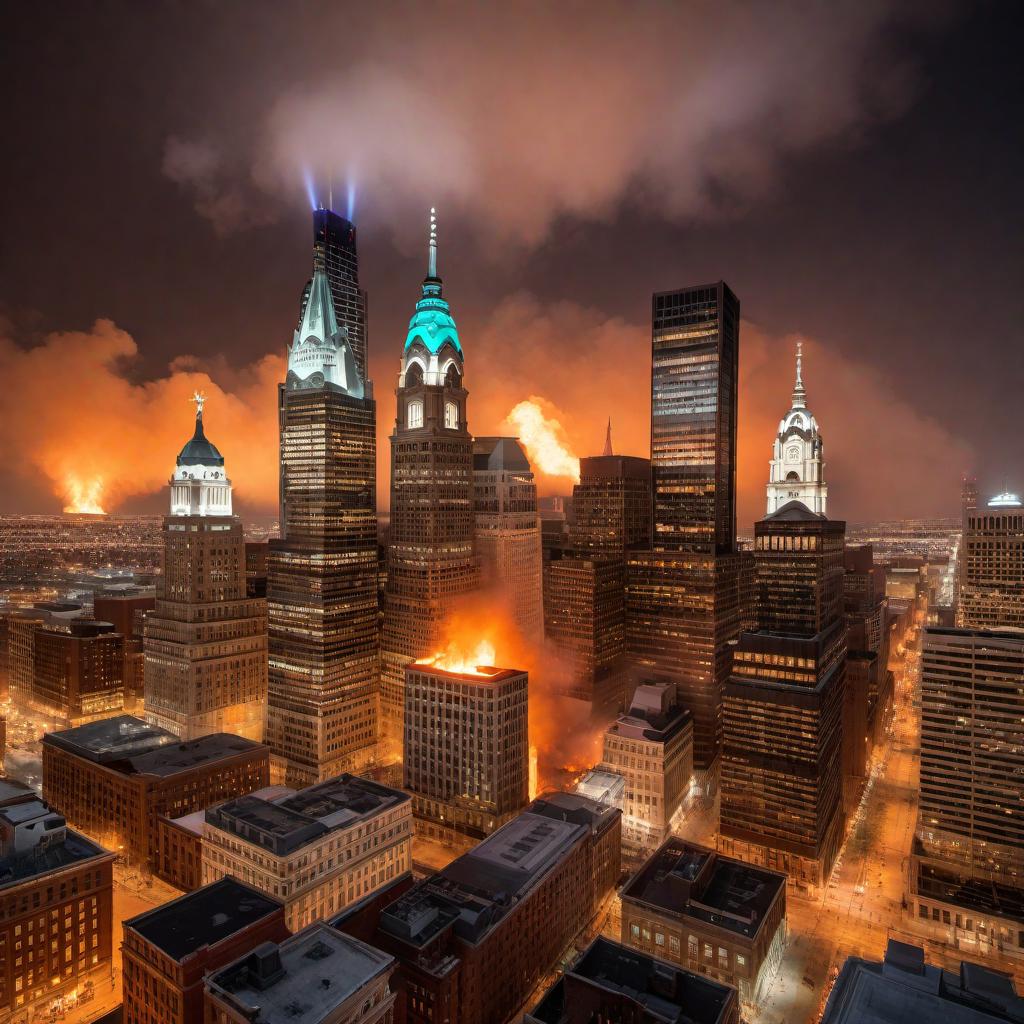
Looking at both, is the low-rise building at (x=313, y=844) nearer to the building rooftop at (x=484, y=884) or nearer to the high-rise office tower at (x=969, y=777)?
the building rooftop at (x=484, y=884)

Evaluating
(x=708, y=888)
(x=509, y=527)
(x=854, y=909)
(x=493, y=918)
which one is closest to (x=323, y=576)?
(x=509, y=527)

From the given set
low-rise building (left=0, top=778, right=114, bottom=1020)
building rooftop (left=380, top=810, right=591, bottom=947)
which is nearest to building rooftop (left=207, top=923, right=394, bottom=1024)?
building rooftop (left=380, top=810, right=591, bottom=947)

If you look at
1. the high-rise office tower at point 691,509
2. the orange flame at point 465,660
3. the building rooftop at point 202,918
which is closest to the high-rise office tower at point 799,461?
the high-rise office tower at point 691,509

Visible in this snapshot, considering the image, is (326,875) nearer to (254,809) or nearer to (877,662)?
(254,809)

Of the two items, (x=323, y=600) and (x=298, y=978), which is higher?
(x=323, y=600)

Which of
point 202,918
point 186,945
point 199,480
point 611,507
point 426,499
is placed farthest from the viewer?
point 611,507

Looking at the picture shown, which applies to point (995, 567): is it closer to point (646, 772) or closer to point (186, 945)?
point (646, 772)

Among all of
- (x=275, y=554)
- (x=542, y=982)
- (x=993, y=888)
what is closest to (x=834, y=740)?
(x=993, y=888)
